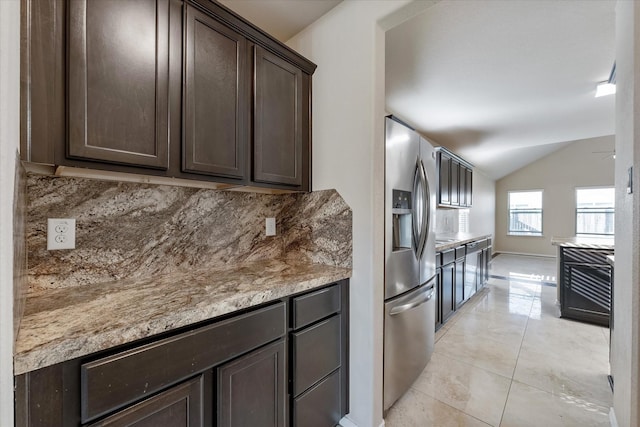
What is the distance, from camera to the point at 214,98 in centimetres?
129

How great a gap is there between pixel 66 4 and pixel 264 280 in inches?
51.3

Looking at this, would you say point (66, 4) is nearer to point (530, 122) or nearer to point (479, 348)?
point (479, 348)

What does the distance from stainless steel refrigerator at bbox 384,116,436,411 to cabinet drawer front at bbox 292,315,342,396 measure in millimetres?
347

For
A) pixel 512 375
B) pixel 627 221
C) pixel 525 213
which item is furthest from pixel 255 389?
pixel 525 213

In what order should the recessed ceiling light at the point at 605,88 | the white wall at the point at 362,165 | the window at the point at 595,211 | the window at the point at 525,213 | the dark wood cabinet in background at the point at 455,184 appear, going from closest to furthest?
1. the white wall at the point at 362,165
2. the recessed ceiling light at the point at 605,88
3. the dark wood cabinet in background at the point at 455,184
4. the window at the point at 595,211
5. the window at the point at 525,213

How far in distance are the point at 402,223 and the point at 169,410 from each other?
5.16ft

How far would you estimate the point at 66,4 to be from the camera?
2.94 ft

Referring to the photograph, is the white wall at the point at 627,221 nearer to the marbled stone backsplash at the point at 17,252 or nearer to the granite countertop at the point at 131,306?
the granite countertop at the point at 131,306

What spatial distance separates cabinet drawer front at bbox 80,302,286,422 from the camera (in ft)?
2.39

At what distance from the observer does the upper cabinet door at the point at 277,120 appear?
1.48 meters

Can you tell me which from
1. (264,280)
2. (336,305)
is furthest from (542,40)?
(264,280)

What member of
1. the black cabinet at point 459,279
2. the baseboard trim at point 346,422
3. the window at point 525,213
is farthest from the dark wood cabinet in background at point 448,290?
the window at point 525,213

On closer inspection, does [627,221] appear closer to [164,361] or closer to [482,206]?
[164,361]

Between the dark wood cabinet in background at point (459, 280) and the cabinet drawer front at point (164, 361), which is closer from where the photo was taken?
the cabinet drawer front at point (164, 361)
